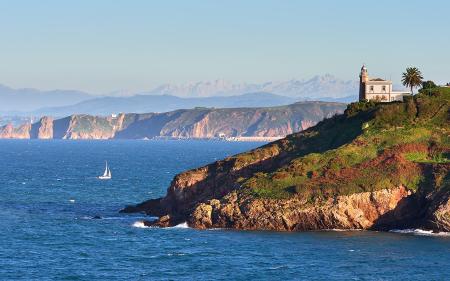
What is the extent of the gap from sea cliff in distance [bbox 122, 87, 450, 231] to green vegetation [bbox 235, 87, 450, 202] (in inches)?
5.5

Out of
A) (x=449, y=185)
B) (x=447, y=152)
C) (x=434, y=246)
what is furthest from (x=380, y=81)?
(x=434, y=246)

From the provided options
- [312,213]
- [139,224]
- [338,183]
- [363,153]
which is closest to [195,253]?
[312,213]

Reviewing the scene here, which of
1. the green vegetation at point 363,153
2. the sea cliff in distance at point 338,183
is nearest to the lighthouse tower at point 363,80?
the green vegetation at point 363,153

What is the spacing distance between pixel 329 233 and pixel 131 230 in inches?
1024

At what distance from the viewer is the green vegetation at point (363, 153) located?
118875mm

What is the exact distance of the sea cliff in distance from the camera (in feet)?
381

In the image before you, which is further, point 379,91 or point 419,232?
point 379,91

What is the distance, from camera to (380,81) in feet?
Result: 531

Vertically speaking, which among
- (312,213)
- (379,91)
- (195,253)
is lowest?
(195,253)

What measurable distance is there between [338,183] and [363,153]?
9700mm

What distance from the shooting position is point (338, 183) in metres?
119

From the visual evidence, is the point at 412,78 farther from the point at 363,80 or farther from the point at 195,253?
the point at 195,253

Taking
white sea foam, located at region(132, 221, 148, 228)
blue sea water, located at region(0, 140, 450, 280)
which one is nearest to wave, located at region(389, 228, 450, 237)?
blue sea water, located at region(0, 140, 450, 280)

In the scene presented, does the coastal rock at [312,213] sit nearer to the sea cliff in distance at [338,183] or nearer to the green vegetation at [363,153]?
the sea cliff in distance at [338,183]
